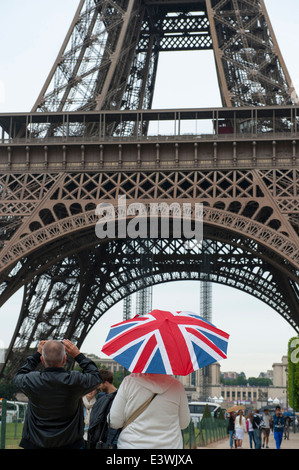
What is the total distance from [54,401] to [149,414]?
95 centimetres

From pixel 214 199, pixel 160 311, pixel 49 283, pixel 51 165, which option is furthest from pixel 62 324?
pixel 160 311

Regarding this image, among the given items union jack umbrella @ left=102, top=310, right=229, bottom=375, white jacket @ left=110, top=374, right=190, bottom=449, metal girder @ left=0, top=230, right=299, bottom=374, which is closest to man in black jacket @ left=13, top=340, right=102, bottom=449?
white jacket @ left=110, top=374, right=190, bottom=449

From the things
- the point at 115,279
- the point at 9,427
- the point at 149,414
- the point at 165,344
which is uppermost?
the point at 115,279

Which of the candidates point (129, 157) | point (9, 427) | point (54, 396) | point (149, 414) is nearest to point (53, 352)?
point (54, 396)

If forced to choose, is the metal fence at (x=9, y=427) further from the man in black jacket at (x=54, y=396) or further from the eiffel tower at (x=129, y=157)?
the eiffel tower at (x=129, y=157)

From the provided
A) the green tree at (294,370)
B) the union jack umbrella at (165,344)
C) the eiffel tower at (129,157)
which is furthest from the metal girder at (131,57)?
the union jack umbrella at (165,344)

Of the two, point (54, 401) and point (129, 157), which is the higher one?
point (129, 157)

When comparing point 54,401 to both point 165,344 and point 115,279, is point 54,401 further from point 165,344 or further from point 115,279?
point 115,279

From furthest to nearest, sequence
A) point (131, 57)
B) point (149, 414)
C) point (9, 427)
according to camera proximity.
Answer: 1. point (131, 57)
2. point (9, 427)
3. point (149, 414)

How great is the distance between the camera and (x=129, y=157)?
32.4 metres

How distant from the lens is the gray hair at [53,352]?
6562mm

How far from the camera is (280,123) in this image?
34406 millimetres

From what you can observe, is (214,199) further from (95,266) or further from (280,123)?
(95,266)

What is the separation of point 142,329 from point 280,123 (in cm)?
2843
